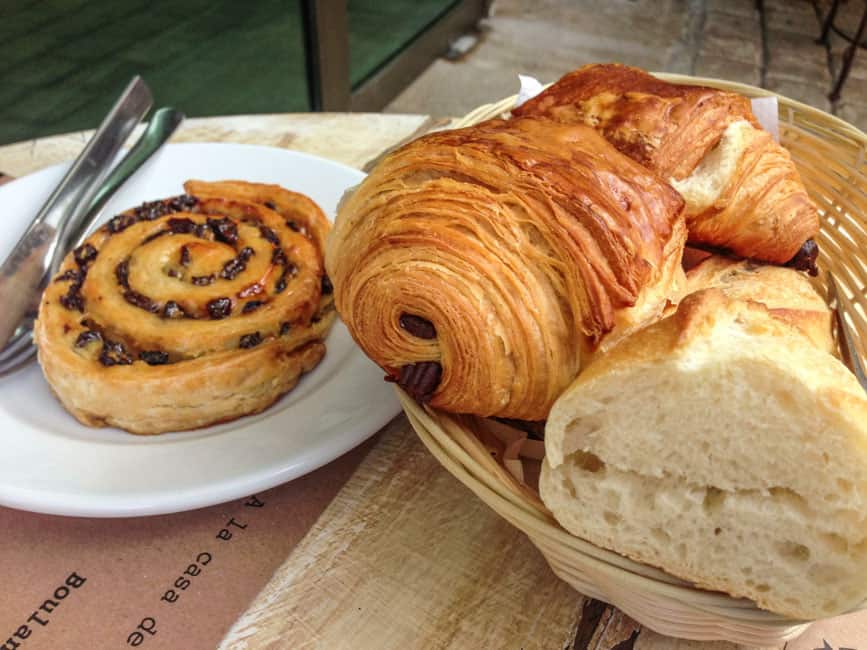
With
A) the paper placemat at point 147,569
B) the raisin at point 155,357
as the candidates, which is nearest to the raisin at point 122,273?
the raisin at point 155,357

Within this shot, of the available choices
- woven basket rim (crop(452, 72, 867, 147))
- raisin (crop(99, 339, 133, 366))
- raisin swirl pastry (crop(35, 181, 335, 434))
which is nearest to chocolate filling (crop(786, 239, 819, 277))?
woven basket rim (crop(452, 72, 867, 147))

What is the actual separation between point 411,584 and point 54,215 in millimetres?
844

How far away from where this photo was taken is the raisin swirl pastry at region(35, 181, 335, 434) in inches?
37.0

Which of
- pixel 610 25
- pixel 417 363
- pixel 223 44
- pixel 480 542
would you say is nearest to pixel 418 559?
pixel 480 542

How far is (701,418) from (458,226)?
0.29 meters

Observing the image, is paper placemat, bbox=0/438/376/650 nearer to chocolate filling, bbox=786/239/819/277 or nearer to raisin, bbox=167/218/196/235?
raisin, bbox=167/218/196/235

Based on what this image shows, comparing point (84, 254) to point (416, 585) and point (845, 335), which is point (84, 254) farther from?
point (845, 335)

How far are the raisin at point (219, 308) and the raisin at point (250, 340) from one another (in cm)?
5

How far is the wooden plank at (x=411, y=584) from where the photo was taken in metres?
0.77

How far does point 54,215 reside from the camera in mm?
1240

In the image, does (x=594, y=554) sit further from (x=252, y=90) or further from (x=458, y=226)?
(x=252, y=90)

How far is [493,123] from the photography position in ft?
2.98

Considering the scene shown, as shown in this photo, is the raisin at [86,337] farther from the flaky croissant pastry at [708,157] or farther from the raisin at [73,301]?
the flaky croissant pastry at [708,157]

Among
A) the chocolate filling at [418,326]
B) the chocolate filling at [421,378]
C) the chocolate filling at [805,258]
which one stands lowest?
the chocolate filling at [805,258]
